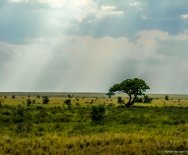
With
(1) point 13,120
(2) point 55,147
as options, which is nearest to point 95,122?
(1) point 13,120

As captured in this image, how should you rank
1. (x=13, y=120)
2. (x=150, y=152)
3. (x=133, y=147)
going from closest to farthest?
(x=150, y=152), (x=133, y=147), (x=13, y=120)

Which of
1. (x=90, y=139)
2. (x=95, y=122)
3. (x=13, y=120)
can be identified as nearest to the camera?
(x=90, y=139)

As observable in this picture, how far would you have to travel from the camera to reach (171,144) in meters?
25.2

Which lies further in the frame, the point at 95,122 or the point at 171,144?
the point at 95,122

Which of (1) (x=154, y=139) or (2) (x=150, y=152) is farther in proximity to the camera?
(1) (x=154, y=139)

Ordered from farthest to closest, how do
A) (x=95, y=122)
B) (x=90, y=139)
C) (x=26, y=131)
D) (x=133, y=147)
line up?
(x=95, y=122) → (x=26, y=131) → (x=90, y=139) → (x=133, y=147)

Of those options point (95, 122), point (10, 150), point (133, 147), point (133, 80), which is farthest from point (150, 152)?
point (133, 80)

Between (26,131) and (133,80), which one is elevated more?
(133,80)

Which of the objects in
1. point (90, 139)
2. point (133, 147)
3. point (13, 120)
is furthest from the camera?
point (13, 120)

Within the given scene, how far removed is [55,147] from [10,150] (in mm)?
2426

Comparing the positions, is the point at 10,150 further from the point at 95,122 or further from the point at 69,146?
the point at 95,122

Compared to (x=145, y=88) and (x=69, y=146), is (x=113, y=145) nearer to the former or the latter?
(x=69, y=146)

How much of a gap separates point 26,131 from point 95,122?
10803 mm

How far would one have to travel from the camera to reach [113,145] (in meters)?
→ 24.8
